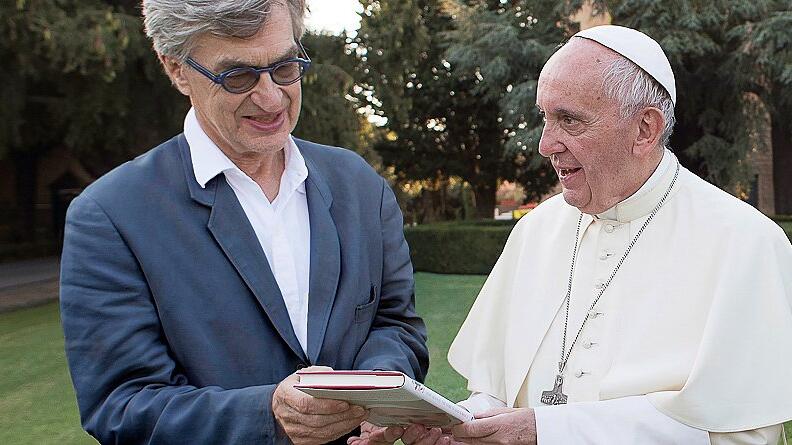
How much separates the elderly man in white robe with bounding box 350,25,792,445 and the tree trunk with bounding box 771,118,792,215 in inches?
835

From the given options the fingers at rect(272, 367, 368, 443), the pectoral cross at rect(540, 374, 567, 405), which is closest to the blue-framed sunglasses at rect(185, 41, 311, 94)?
the fingers at rect(272, 367, 368, 443)

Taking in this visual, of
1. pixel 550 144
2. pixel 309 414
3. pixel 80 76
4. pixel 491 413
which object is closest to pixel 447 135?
pixel 80 76

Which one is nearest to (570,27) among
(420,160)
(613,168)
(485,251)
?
(485,251)

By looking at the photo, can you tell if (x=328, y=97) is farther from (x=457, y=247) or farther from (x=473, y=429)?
(x=473, y=429)

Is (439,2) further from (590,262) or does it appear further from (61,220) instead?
(590,262)

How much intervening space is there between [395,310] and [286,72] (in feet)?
2.31

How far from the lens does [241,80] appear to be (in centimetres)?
216

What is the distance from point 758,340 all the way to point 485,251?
15980 mm

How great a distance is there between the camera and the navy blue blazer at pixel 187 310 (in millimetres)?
2014

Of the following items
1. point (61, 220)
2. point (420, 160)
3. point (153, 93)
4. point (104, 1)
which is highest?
point (104, 1)

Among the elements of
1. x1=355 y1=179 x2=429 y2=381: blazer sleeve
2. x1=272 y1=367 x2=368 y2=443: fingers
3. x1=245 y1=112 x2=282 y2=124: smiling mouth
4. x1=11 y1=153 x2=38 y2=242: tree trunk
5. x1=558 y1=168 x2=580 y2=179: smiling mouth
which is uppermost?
x1=245 y1=112 x2=282 y2=124: smiling mouth

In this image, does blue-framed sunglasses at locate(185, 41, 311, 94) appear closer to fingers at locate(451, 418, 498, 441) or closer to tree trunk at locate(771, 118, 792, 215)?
fingers at locate(451, 418, 498, 441)

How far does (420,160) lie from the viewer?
2942 centimetres

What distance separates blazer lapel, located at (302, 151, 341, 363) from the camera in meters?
2.18
